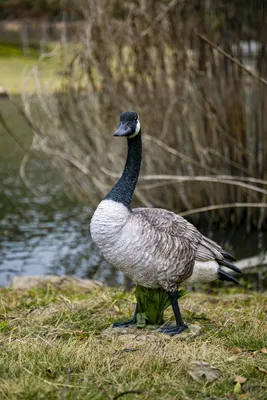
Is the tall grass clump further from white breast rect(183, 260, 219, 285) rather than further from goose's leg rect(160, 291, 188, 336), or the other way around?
goose's leg rect(160, 291, 188, 336)

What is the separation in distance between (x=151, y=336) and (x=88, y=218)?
5.81 meters

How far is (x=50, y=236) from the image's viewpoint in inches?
363

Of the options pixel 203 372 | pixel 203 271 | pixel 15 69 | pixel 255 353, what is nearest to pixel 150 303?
pixel 203 271

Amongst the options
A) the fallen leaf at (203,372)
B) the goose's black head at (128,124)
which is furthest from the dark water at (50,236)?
the fallen leaf at (203,372)

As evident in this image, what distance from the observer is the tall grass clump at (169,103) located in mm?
7938

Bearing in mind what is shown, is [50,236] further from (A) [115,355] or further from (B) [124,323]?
(A) [115,355]

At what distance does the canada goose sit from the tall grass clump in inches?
122

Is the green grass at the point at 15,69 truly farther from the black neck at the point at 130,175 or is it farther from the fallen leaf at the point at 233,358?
the fallen leaf at the point at 233,358

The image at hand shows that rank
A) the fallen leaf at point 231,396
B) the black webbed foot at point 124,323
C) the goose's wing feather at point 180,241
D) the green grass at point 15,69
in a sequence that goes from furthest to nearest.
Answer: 1. the green grass at point 15,69
2. the black webbed foot at point 124,323
3. the goose's wing feather at point 180,241
4. the fallen leaf at point 231,396

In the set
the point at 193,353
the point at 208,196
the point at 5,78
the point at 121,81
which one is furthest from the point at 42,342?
the point at 5,78

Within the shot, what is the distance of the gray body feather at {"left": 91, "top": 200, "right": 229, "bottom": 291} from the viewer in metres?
4.14

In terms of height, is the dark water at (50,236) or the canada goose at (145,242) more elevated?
the canada goose at (145,242)

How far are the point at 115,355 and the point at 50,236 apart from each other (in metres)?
5.46

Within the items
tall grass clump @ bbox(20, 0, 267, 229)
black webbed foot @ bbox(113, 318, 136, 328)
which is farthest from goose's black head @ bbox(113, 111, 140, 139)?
tall grass clump @ bbox(20, 0, 267, 229)
